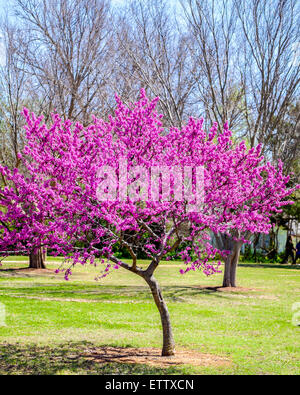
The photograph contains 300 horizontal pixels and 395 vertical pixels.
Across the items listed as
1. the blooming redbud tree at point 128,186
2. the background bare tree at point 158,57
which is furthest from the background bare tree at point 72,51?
the blooming redbud tree at point 128,186

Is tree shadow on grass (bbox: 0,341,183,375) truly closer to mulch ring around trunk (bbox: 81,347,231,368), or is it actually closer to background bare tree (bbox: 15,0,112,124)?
mulch ring around trunk (bbox: 81,347,231,368)

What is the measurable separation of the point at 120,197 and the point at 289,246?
27.9 meters

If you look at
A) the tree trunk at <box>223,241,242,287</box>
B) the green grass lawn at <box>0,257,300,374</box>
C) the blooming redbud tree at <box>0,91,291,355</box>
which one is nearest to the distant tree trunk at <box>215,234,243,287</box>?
the tree trunk at <box>223,241,242,287</box>

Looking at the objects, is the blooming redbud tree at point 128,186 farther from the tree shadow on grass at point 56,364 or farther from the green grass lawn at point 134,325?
the green grass lawn at point 134,325

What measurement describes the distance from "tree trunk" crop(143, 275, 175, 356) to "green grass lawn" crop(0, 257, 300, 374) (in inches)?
27.6

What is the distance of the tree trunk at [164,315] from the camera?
23.2 ft

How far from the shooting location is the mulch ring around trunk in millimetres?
6938

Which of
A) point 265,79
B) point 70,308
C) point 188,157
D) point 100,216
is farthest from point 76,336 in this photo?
point 265,79

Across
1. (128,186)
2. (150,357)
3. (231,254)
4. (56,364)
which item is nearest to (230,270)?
(231,254)

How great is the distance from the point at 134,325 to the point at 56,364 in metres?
3.19

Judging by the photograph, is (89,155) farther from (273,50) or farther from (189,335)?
(273,50)

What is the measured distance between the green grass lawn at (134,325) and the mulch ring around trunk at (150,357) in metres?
0.19

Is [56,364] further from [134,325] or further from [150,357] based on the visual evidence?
[134,325]
